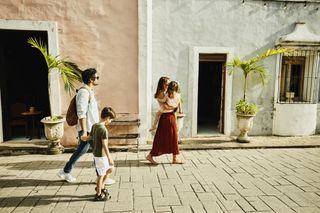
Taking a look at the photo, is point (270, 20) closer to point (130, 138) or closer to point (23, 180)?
point (130, 138)

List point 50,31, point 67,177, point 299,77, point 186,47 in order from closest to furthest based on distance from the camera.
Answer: point 67,177 < point 50,31 < point 186,47 < point 299,77

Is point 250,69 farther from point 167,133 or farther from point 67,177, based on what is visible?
point 67,177

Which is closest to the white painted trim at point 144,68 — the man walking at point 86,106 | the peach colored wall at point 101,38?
the peach colored wall at point 101,38

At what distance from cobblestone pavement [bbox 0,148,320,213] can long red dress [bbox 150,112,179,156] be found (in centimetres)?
33

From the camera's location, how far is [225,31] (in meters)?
7.90

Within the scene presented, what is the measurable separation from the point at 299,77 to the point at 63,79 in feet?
23.9

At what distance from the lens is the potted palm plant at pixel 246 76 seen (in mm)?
7246

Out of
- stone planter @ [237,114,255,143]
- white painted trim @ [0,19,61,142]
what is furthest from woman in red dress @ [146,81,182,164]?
white painted trim @ [0,19,61,142]

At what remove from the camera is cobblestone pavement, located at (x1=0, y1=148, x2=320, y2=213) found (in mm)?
3789

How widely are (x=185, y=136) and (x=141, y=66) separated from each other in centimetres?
269

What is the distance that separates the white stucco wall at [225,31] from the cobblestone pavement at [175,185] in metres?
2.46

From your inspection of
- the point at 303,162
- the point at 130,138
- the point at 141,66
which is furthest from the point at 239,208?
the point at 141,66

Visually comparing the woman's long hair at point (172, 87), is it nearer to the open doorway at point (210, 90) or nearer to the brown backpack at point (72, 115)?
the brown backpack at point (72, 115)

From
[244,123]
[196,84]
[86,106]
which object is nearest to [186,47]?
[196,84]
